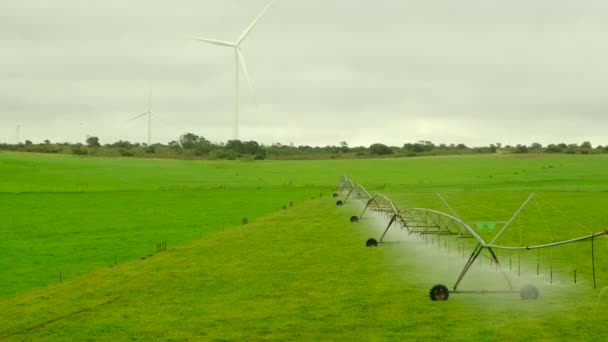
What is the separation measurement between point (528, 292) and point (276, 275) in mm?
12658

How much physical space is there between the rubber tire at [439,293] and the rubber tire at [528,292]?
8.62 ft

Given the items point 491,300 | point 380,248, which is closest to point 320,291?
point 491,300

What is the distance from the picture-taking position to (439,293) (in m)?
25.8

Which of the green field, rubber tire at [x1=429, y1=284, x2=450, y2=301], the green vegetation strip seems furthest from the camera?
rubber tire at [x1=429, y1=284, x2=450, y2=301]

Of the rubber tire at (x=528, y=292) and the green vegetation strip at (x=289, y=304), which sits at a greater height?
the rubber tire at (x=528, y=292)

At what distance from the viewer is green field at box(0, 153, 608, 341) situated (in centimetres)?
2366

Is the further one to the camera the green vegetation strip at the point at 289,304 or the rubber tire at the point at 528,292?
the rubber tire at the point at 528,292

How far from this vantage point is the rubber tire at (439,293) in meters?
25.8

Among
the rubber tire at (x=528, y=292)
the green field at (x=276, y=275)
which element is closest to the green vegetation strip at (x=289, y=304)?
the green field at (x=276, y=275)

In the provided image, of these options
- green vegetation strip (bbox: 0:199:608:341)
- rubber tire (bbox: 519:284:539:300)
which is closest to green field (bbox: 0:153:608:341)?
green vegetation strip (bbox: 0:199:608:341)

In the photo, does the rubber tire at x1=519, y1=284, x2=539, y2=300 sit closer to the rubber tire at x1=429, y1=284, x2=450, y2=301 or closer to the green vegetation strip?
the green vegetation strip

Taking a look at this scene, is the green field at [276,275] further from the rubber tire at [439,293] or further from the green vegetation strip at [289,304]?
the rubber tire at [439,293]

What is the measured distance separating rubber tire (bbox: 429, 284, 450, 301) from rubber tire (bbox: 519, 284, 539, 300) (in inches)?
103

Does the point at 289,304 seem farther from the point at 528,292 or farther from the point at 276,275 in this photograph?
the point at 528,292
